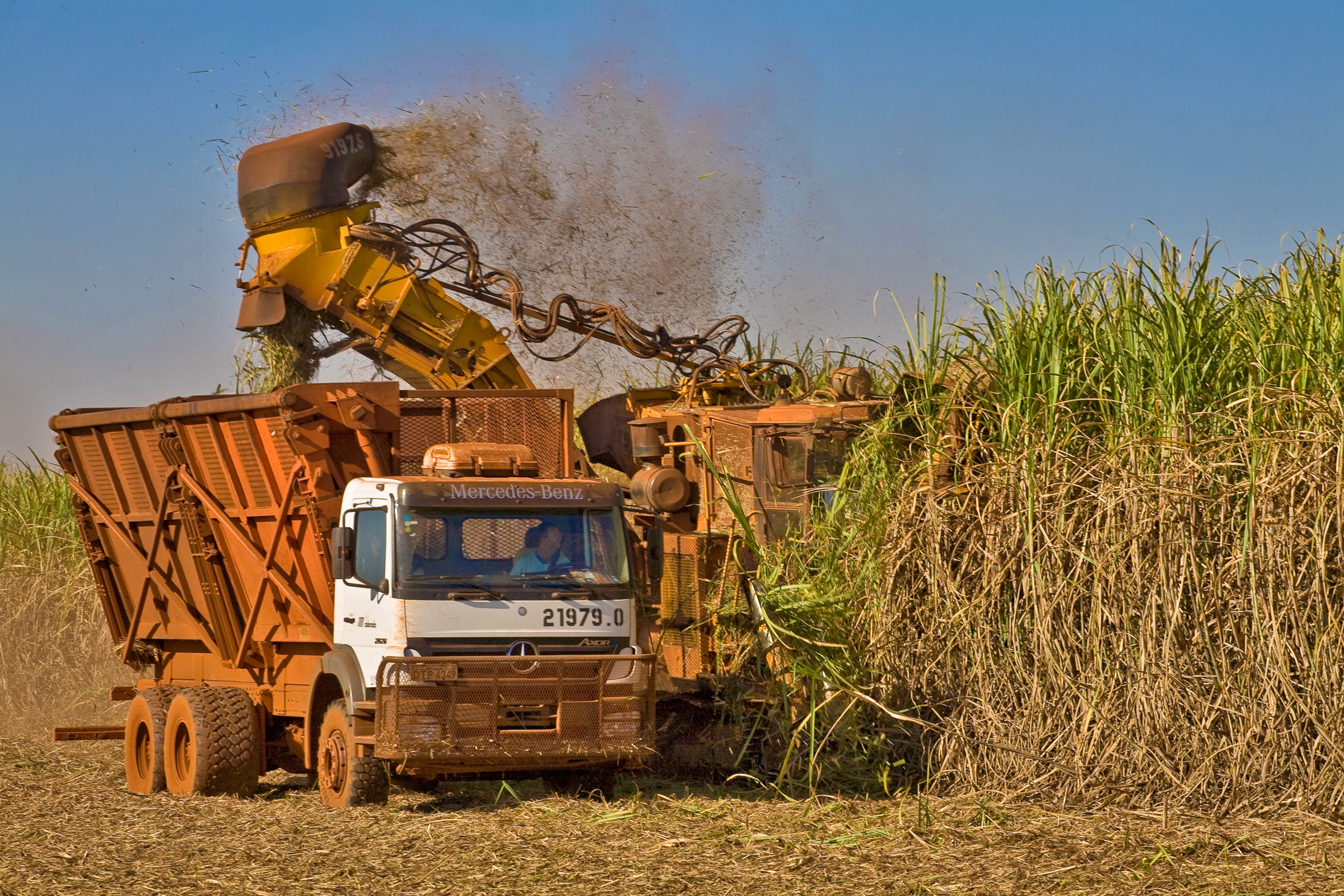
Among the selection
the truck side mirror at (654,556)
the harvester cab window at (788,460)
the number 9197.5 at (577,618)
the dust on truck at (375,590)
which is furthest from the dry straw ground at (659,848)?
the harvester cab window at (788,460)

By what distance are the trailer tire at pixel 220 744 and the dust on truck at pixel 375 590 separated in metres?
0.02

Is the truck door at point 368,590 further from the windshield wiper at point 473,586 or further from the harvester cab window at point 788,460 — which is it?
the harvester cab window at point 788,460

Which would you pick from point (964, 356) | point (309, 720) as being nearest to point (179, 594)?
point (309, 720)

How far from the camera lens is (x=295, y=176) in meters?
14.0

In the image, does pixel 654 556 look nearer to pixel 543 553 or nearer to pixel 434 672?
pixel 543 553

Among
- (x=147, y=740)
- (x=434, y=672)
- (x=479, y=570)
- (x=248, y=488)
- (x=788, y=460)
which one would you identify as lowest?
(x=147, y=740)

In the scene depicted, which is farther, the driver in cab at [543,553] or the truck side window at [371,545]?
the driver in cab at [543,553]

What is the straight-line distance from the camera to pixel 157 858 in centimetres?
889

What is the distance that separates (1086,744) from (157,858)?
18.8 ft

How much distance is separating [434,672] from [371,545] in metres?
1.07

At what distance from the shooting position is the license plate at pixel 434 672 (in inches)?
389

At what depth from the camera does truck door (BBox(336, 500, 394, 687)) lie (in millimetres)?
10172

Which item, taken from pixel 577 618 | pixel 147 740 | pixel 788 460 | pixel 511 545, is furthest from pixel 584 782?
pixel 147 740

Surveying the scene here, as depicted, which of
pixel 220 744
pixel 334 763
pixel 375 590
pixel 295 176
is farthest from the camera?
pixel 295 176
